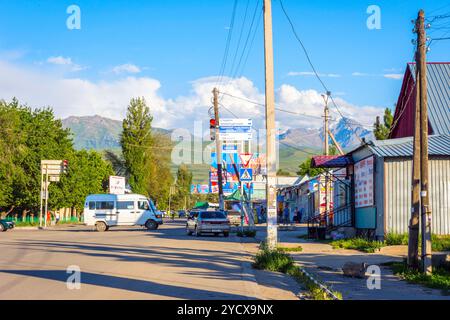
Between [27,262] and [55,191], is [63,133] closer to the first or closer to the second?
[55,191]

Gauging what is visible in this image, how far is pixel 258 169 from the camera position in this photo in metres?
57.0

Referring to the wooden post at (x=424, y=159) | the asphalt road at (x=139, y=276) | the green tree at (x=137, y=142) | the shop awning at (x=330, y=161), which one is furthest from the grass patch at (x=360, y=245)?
the green tree at (x=137, y=142)

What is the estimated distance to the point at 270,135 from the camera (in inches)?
883

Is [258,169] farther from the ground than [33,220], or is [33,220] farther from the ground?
[258,169]

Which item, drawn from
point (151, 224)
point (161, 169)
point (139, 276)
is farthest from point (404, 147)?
point (161, 169)

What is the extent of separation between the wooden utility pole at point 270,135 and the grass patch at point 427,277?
494cm

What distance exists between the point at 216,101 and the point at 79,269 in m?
36.9

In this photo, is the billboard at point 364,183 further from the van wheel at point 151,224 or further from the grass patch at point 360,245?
the van wheel at point 151,224

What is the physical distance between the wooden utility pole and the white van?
26368mm

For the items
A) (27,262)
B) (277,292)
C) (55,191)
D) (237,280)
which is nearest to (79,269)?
(27,262)

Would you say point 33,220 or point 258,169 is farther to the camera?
point 33,220
